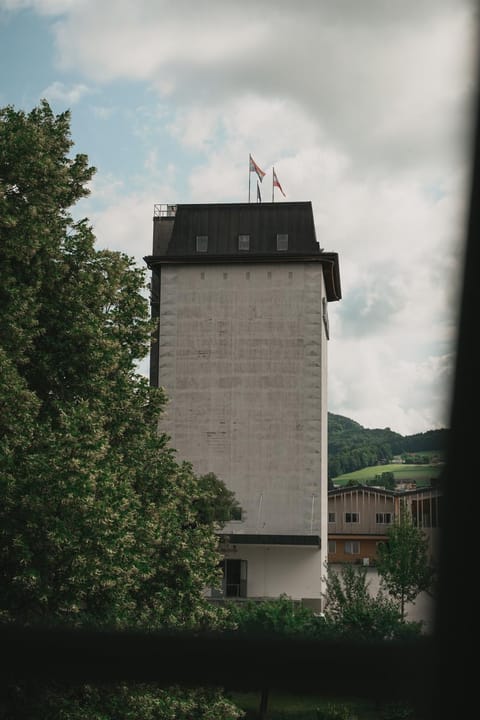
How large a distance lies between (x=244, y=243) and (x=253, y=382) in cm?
904

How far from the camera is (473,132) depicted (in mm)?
828

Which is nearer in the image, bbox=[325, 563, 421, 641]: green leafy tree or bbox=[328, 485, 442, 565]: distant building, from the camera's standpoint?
bbox=[325, 563, 421, 641]: green leafy tree

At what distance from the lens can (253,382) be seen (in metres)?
56.9

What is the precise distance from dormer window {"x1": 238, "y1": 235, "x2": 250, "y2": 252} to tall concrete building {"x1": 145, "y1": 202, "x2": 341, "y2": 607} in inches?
2.5

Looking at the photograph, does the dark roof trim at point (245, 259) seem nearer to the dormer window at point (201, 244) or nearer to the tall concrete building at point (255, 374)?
the tall concrete building at point (255, 374)

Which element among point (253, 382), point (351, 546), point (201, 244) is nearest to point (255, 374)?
point (253, 382)

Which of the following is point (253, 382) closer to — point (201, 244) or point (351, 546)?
point (201, 244)

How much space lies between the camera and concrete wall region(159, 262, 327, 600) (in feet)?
183


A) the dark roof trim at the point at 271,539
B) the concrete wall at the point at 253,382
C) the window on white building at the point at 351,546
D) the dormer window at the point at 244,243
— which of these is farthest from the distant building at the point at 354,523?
the dormer window at the point at 244,243

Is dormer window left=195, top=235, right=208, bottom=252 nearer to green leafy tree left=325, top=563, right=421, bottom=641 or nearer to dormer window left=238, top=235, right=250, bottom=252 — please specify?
dormer window left=238, top=235, right=250, bottom=252

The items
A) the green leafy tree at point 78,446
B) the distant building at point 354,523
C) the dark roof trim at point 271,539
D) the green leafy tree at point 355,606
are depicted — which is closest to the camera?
the green leafy tree at point 78,446

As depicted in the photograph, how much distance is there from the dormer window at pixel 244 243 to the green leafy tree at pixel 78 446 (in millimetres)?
41758

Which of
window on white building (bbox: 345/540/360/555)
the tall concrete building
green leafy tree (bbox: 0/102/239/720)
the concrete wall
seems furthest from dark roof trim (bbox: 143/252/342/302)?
green leafy tree (bbox: 0/102/239/720)

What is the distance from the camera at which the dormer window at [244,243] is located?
58.8 meters
